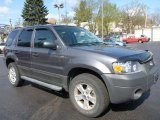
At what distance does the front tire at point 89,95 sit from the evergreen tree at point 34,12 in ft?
164

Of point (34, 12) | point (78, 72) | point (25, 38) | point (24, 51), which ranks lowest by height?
point (78, 72)

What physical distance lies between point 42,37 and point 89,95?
206cm

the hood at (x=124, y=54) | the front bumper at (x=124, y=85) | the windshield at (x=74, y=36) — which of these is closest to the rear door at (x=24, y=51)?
the windshield at (x=74, y=36)

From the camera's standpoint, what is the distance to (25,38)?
23.0ft

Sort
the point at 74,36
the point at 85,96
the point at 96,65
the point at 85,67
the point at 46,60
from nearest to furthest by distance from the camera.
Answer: the point at 96,65 < the point at 85,67 < the point at 85,96 < the point at 46,60 < the point at 74,36

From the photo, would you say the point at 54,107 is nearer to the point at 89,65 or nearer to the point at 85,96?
the point at 85,96

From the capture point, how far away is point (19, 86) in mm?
7852

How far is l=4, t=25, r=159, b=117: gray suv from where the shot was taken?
457cm

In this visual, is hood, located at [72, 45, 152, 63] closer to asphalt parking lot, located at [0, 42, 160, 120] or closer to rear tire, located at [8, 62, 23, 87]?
asphalt parking lot, located at [0, 42, 160, 120]

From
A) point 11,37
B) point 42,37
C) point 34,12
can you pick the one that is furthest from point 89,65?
point 34,12

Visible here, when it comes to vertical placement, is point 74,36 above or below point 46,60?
above

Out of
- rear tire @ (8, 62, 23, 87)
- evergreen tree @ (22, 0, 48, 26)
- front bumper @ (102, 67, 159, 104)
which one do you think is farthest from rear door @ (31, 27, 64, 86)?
evergreen tree @ (22, 0, 48, 26)

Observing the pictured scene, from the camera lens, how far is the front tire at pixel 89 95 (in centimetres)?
477

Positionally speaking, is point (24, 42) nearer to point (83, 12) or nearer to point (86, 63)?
point (86, 63)
